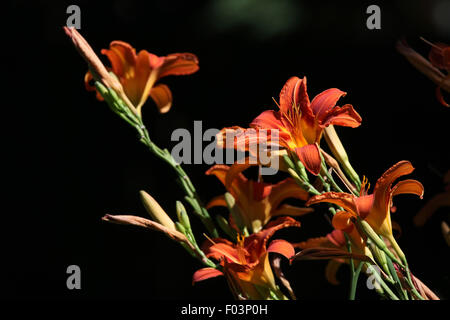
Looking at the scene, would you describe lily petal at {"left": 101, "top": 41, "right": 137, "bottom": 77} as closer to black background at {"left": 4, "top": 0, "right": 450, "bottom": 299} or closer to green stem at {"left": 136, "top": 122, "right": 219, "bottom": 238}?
green stem at {"left": 136, "top": 122, "right": 219, "bottom": 238}

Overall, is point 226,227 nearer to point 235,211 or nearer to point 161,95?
point 235,211

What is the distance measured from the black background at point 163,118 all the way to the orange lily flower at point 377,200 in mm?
549

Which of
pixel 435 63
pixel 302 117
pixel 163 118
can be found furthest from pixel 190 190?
pixel 163 118

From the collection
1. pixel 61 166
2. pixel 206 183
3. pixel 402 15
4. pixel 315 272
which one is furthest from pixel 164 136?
pixel 402 15

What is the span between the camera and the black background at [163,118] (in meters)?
1.20

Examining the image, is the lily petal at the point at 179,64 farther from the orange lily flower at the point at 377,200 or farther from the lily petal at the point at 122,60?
the orange lily flower at the point at 377,200

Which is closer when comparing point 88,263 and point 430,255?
point 430,255

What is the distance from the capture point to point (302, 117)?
633 mm

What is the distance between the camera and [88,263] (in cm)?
139

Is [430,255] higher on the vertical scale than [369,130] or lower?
lower

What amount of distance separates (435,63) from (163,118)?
81cm

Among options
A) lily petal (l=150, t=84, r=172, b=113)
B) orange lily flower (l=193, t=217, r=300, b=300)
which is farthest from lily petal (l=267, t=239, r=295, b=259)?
lily petal (l=150, t=84, r=172, b=113)
